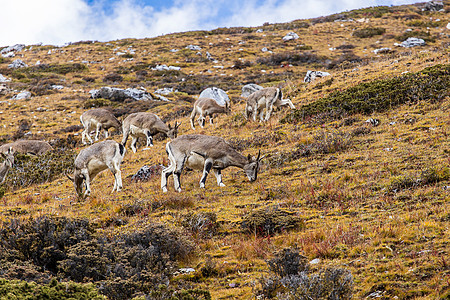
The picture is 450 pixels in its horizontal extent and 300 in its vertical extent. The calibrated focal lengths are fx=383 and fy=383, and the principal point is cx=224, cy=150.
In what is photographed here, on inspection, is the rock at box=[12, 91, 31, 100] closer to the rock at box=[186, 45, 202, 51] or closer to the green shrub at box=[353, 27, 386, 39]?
the rock at box=[186, 45, 202, 51]

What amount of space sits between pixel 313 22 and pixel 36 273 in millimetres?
81826

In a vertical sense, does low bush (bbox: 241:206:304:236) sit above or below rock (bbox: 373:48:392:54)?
below

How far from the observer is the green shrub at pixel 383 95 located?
1641 cm

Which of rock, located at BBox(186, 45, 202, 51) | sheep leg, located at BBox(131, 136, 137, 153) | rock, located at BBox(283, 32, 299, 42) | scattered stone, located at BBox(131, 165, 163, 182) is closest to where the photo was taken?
scattered stone, located at BBox(131, 165, 163, 182)

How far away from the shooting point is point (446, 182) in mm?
8875

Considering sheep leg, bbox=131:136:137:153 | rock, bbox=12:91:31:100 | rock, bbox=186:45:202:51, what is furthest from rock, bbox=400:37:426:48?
rock, bbox=12:91:31:100

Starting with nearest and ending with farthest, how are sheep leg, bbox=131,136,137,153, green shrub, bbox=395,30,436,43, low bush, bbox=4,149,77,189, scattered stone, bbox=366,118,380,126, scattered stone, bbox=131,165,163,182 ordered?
scattered stone, bbox=131,165,163,182 → scattered stone, bbox=366,118,380,126 → low bush, bbox=4,149,77,189 → sheep leg, bbox=131,136,137,153 → green shrub, bbox=395,30,436,43

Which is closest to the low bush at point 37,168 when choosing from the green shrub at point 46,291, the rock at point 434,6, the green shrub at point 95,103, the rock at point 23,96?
the green shrub at point 46,291

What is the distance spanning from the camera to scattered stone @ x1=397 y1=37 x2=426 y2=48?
49.2 meters

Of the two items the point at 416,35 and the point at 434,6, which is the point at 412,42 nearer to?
the point at 416,35

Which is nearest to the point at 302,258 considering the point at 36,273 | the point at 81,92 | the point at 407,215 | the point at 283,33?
the point at 407,215

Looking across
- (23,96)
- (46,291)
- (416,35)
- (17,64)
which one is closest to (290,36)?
(416,35)

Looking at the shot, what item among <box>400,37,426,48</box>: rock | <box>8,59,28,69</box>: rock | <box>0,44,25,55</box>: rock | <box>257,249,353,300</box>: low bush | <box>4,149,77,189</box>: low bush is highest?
<box>0,44,25,55</box>: rock

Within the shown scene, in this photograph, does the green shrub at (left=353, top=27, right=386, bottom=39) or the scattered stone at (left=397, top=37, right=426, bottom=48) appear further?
the green shrub at (left=353, top=27, right=386, bottom=39)
